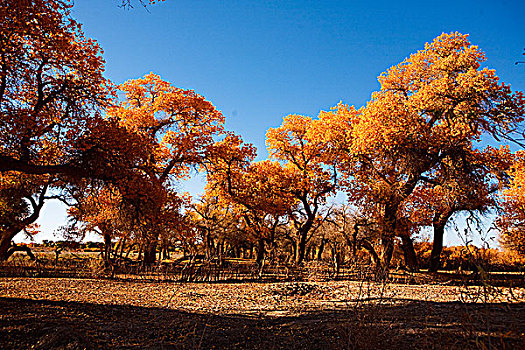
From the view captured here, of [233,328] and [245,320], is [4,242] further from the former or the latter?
[233,328]

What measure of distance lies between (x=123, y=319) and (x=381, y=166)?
16762mm

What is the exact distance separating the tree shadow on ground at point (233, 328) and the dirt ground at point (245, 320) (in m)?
0.02

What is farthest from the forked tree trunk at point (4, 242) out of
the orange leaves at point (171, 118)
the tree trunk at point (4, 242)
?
the orange leaves at point (171, 118)

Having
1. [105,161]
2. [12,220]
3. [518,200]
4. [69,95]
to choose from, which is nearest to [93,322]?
[105,161]

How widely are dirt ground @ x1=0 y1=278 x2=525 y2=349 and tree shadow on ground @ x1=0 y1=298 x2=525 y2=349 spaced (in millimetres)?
18

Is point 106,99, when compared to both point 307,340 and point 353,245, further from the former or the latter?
point 353,245

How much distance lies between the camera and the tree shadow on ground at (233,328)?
203 inches

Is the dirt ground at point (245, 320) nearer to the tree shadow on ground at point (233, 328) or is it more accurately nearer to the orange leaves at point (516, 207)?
the tree shadow on ground at point (233, 328)

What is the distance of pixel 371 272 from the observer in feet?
58.1

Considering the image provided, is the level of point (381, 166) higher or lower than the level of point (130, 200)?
higher

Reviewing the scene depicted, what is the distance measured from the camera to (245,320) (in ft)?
25.1

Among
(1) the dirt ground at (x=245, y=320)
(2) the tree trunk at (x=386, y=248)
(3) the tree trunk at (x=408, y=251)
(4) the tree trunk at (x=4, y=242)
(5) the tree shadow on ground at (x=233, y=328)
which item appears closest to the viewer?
(1) the dirt ground at (x=245, y=320)

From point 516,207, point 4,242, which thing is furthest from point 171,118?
point 516,207

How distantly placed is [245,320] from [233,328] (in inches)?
33.9
